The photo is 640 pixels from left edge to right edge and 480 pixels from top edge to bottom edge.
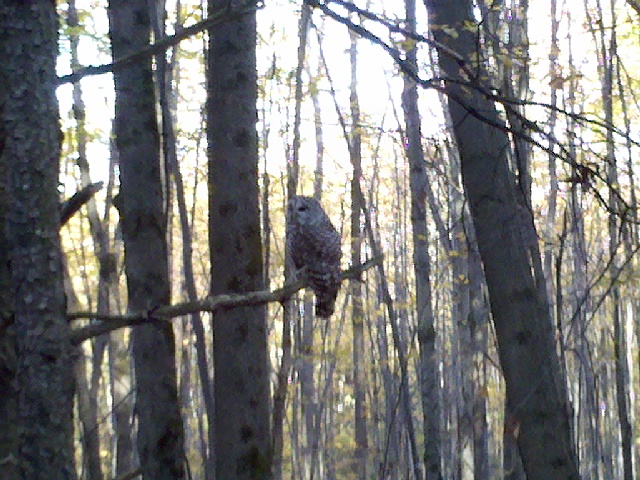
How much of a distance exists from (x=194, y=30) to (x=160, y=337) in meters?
1.75

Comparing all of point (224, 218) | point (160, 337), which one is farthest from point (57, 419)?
point (224, 218)

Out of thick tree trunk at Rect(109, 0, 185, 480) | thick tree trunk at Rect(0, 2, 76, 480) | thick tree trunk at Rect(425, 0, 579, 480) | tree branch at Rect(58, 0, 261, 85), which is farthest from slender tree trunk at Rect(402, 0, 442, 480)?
thick tree trunk at Rect(0, 2, 76, 480)

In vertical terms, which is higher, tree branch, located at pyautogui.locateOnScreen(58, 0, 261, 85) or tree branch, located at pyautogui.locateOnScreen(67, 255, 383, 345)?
tree branch, located at pyautogui.locateOnScreen(58, 0, 261, 85)

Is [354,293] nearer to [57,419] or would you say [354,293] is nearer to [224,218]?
[224,218]

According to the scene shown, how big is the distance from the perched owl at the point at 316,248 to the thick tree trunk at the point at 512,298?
77cm

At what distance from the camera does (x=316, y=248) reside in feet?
14.6

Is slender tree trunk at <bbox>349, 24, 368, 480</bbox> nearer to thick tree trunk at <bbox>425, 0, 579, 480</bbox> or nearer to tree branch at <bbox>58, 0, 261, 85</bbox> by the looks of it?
thick tree trunk at <bbox>425, 0, 579, 480</bbox>

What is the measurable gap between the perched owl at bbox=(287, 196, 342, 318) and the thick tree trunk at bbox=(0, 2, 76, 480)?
7.54 feet

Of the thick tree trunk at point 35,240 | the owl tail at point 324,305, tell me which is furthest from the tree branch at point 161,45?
the owl tail at point 324,305

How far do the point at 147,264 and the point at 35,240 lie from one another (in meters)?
1.68

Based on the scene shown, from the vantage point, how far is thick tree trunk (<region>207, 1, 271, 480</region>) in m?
3.87

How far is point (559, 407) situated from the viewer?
368 centimetres

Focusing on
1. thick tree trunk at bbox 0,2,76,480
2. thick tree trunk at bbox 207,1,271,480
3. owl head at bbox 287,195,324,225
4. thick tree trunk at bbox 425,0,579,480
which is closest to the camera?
thick tree trunk at bbox 0,2,76,480

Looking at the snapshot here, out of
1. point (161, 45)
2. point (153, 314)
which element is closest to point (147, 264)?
point (153, 314)
